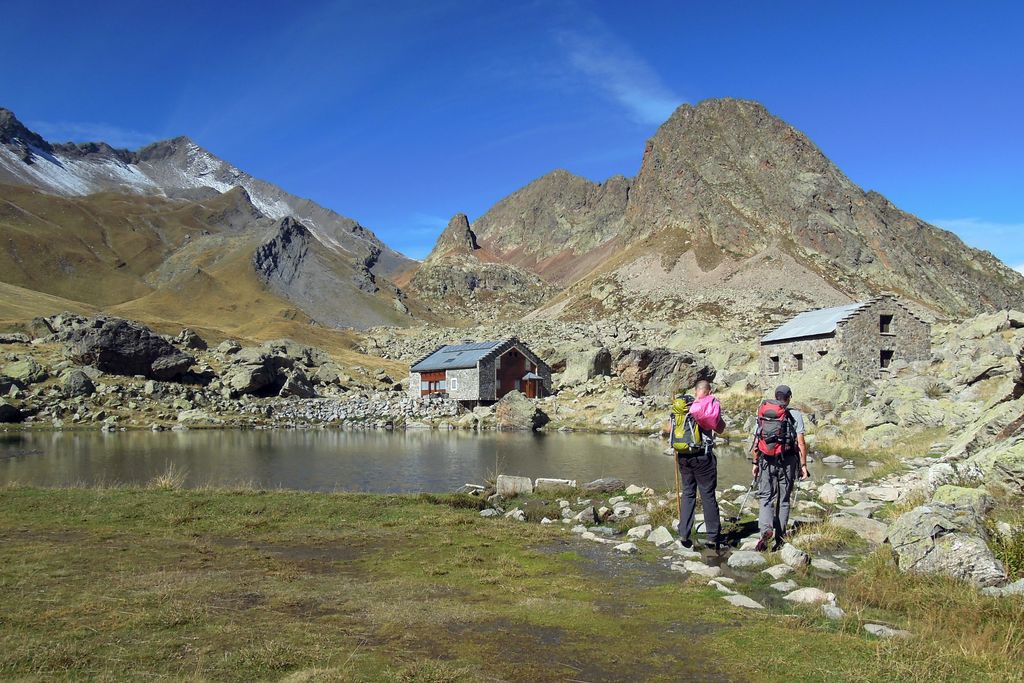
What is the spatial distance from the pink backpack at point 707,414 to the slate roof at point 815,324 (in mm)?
37979

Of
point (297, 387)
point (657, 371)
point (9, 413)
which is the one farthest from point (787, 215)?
point (9, 413)

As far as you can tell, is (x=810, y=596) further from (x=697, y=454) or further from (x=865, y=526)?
(x=865, y=526)

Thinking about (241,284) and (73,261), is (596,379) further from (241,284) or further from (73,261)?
(73,261)

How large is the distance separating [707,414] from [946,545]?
13.8 ft

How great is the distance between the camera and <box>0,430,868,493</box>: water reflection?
82.2ft

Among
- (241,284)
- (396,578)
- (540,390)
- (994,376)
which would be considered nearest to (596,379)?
(540,390)

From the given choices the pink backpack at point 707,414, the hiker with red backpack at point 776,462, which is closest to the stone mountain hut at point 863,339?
the hiker with red backpack at point 776,462

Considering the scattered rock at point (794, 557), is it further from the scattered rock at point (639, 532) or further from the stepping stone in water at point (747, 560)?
the scattered rock at point (639, 532)

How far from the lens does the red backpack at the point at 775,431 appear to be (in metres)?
12.0

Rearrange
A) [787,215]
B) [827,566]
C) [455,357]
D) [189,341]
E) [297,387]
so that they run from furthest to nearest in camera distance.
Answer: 1. [787,215]
2. [189,341]
3. [455,357]
4. [297,387]
5. [827,566]

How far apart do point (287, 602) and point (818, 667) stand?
643 cm

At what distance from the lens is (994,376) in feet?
103

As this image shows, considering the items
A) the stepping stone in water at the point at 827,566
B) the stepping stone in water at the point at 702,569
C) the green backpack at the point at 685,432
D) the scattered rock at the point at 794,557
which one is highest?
the green backpack at the point at 685,432

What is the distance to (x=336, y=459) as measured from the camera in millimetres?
32281
